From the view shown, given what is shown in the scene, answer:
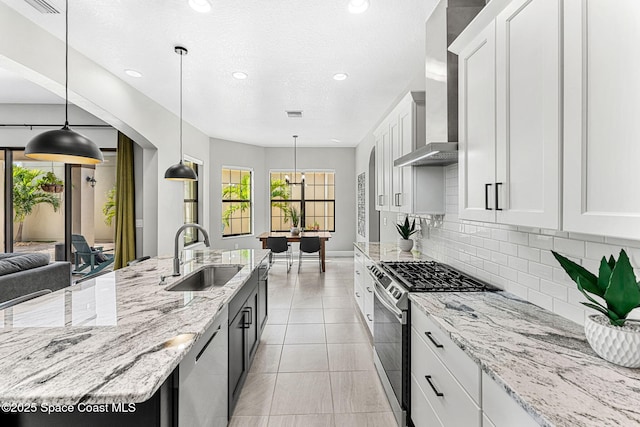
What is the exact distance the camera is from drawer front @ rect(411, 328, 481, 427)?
1.26 m

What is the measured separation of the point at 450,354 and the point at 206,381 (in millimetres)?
1135

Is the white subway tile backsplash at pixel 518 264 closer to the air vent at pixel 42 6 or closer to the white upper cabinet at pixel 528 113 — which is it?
the white upper cabinet at pixel 528 113

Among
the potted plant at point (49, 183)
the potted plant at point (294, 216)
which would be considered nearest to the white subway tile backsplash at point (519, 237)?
the potted plant at point (294, 216)

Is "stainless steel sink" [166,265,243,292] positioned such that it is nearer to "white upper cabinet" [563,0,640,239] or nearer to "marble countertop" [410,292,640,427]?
"marble countertop" [410,292,640,427]

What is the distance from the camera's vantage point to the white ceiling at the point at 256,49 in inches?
95.8

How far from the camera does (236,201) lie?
794 centimetres

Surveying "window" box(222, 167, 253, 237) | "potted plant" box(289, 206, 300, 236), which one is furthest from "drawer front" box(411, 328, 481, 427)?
"window" box(222, 167, 253, 237)

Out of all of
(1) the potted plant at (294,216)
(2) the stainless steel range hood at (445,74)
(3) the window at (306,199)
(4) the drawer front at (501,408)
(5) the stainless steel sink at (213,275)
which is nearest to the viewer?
(4) the drawer front at (501,408)

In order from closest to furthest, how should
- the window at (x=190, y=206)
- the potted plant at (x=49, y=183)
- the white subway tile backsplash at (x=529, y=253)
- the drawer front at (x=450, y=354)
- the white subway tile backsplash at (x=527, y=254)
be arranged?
the drawer front at (x=450, y=354), the white subway tile backsplash at (x=527, y=254), the white subway tile backsplash at (x=529, y=253), the potted plant at (x=49, y=183), the window at (x=190, y=206)

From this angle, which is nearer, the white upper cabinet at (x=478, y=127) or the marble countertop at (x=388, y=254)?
the white upper cabinet at (x=478, y=127)

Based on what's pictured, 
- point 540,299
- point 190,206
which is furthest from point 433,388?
point 190,206

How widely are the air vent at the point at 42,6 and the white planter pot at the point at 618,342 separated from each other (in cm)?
369

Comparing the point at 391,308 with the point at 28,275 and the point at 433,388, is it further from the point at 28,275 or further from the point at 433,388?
the point at 28,275

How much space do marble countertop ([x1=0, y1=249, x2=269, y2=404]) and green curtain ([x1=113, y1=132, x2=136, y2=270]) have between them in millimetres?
2930
